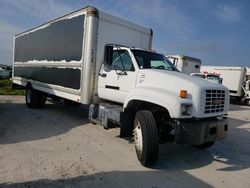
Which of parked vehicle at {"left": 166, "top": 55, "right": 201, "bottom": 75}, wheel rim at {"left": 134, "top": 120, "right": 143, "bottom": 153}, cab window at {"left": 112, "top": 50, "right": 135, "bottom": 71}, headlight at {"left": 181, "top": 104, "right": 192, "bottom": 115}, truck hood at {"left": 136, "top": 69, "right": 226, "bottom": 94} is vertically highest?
parked vehicle at {"left": 166, "top": 55, "right": 201, "bottom": 75}

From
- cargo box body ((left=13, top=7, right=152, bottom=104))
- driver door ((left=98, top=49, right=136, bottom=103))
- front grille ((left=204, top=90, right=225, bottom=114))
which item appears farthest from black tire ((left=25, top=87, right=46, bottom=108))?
front grille ((left=204, top=90, right=225, bottom=114))

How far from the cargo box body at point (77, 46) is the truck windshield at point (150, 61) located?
Result: 3.93 ft

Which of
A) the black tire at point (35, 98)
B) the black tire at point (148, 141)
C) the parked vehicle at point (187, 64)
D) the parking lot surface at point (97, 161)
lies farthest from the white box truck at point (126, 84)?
the parked vehicle at point (187, 64)

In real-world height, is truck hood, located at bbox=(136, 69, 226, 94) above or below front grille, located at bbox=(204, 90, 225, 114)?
above

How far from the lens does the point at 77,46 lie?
7566 mm

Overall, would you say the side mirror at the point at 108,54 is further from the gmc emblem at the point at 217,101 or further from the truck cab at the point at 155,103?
the gmc emblem at the point at 217,101

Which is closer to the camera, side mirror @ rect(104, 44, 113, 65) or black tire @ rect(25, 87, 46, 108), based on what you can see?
side mirror @ rect(104, 44, 113, 65)

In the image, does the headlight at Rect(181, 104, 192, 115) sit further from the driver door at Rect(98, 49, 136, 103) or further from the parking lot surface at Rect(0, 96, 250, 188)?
the driver door at Rect(98, 49, 136, 103)

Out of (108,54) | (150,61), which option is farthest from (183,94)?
(108,54)

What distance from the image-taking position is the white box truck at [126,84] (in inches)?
196

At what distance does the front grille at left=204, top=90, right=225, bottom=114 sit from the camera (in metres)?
5.17

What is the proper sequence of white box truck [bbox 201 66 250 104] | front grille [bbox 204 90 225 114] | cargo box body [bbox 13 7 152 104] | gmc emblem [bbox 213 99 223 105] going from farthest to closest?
white box truck [bbox 201 66 250 104], cargo box body [bbox 13 7 152 104], gmc emblem [bbox 213 99 223 105], front grille [bbox 204 90 225 114]

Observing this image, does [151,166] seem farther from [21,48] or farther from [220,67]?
Result: [220,67]

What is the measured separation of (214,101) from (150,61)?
198 centimetres
